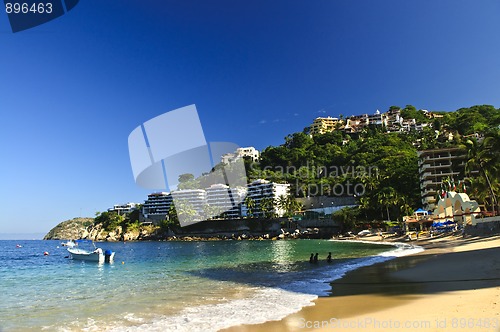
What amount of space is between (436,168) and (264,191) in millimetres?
48843

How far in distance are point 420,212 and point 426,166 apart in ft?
87.1

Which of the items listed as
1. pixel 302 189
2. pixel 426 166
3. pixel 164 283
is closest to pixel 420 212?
pixel 426 166

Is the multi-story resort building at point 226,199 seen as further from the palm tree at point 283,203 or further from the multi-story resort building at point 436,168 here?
the multi-story resort building at point 436,168

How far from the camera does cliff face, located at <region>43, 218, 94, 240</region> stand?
179 metres

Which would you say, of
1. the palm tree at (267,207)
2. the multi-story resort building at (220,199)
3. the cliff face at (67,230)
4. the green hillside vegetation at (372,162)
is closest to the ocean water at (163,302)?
the green hillside vegetation at (372,162)

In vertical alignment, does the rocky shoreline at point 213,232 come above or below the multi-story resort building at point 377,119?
below

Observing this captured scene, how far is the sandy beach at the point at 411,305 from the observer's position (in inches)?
280

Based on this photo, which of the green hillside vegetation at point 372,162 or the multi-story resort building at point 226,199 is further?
the multi-story resort building at point 226,199

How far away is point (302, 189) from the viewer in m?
99.8

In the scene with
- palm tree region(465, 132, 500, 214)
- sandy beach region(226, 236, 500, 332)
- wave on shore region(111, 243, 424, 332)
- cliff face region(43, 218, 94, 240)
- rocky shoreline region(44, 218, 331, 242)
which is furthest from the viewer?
cliff face region(43, 218, 94, 240)

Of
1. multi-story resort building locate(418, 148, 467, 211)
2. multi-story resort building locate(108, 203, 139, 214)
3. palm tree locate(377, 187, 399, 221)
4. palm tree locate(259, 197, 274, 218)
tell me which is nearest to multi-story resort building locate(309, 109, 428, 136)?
multi-story resort building locate(418, 148, 467, 211)

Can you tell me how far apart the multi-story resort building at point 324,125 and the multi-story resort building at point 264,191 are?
56.1 m

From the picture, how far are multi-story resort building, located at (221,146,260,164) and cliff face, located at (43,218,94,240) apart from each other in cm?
8543

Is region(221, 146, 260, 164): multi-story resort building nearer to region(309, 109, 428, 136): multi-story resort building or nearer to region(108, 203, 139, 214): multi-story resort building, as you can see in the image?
region(309, 109, 428, 136): multi-story resort building
